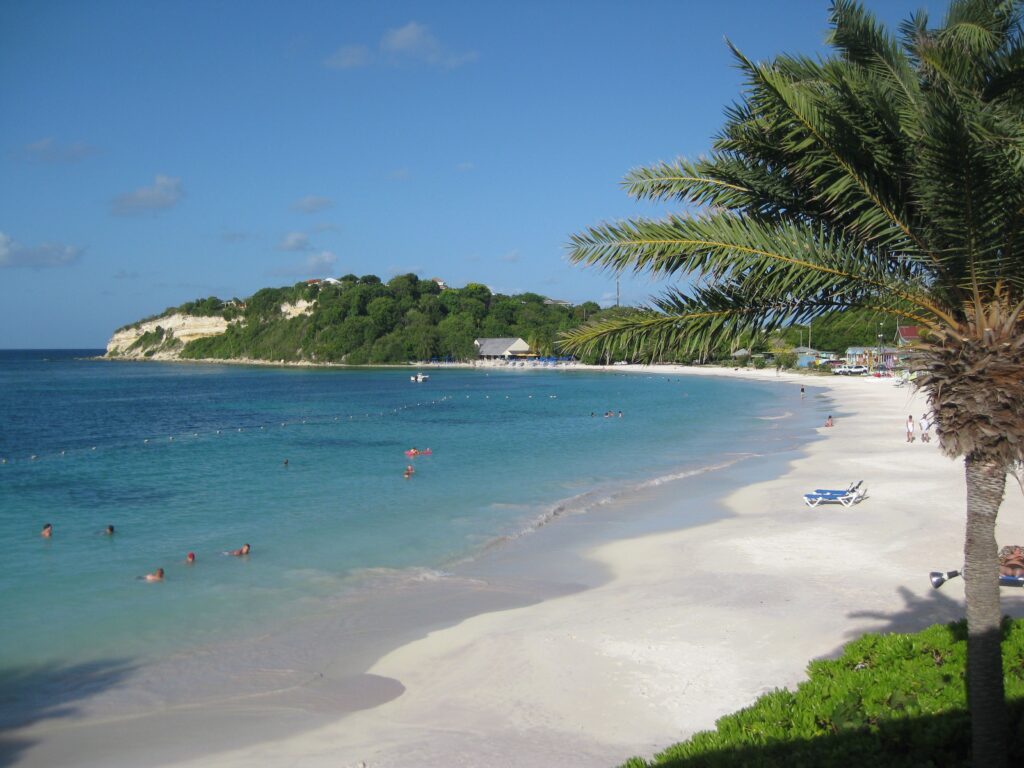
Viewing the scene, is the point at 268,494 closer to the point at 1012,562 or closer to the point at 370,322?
the point at 1012,562

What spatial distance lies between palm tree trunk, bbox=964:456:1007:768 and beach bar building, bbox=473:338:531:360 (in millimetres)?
129943

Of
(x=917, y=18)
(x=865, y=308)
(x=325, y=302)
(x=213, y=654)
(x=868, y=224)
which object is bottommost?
(x=213, y=654)

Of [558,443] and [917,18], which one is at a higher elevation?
[917,18]

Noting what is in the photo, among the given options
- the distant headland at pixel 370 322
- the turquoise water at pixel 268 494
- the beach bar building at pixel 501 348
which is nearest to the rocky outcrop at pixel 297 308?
the distant headland at pixel 370 322

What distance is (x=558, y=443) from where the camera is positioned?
120ft

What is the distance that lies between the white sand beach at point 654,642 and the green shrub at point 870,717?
161cm

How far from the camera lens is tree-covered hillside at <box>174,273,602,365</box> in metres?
143

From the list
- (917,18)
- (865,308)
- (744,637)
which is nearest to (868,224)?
(865,308)

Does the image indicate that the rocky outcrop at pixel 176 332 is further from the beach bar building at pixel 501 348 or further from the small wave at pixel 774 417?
the small wave at pixel 774 417

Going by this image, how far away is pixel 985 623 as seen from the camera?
15.3 feet

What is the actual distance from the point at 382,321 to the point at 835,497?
441 ft

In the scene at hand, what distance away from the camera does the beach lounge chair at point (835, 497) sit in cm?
1900

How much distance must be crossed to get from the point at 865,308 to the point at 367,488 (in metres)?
21.4

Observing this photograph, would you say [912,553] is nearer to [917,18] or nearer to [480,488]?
[917,18]
